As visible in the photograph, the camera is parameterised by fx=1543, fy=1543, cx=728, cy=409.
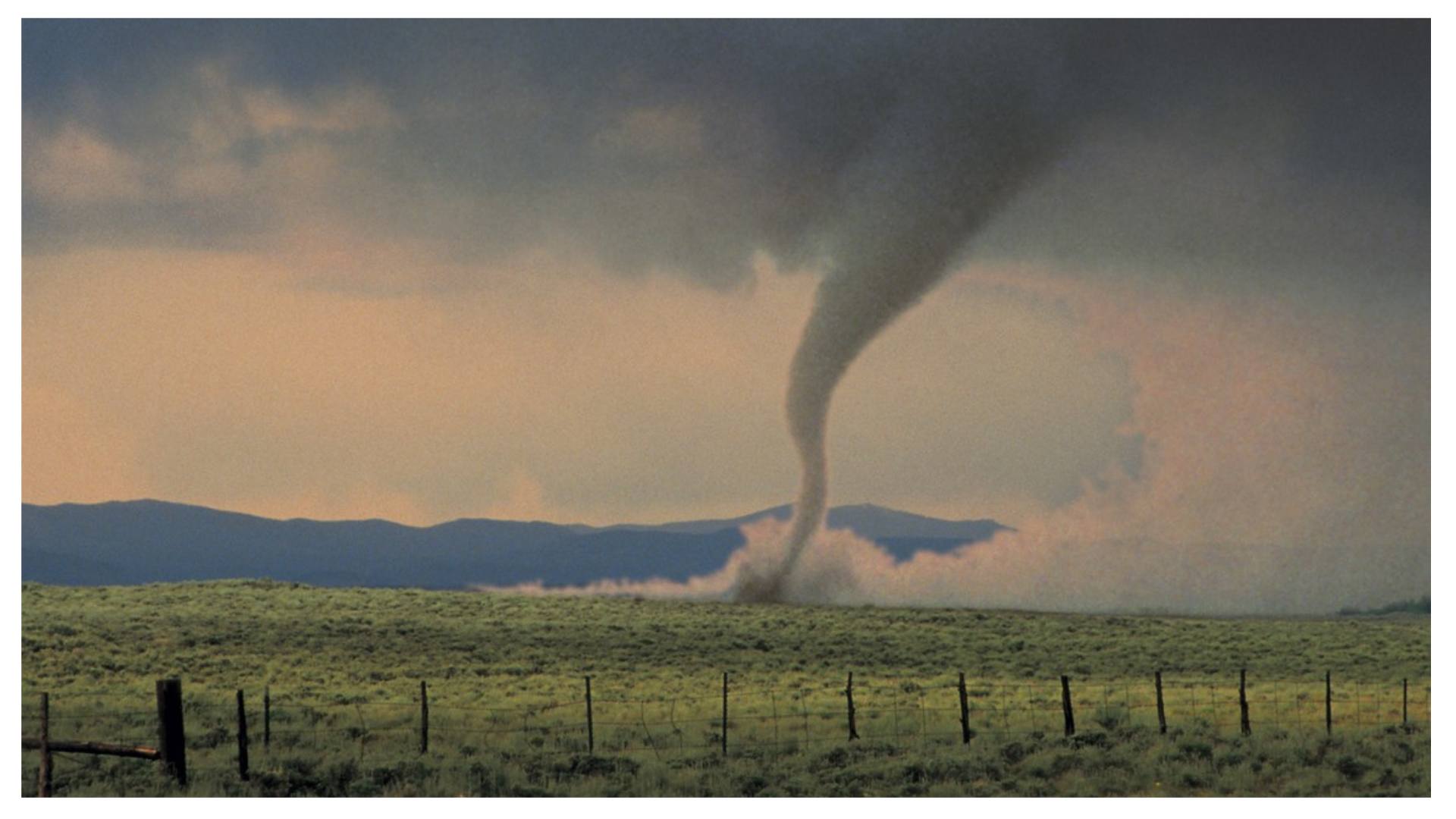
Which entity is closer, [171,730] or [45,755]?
[45,755]

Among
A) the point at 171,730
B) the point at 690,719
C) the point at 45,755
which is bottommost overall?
the point at 690,719

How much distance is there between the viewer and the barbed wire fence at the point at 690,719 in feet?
80.4

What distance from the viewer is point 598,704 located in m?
31.2

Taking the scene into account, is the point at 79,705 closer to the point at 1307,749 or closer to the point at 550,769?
the point at 550,769

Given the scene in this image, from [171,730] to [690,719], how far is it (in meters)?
10.9

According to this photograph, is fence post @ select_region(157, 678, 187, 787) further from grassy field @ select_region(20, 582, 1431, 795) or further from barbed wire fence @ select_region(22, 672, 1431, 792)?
barbed wire fence @ select_region(22, 672, 1431, 792)

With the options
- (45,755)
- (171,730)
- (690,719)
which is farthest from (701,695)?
(45,755)

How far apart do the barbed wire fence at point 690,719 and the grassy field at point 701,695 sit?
0.12m

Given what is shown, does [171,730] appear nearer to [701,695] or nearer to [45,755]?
[45,755]

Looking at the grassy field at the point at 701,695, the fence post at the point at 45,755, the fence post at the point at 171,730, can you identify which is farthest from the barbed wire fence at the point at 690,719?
the fence post at the point at 45,755

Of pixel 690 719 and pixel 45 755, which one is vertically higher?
pixel 45 755

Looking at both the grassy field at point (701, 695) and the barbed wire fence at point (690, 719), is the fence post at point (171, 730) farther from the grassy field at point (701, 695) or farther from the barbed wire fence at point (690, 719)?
the barbed wire fence at point (690, 719)

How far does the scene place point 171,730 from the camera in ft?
65.0
